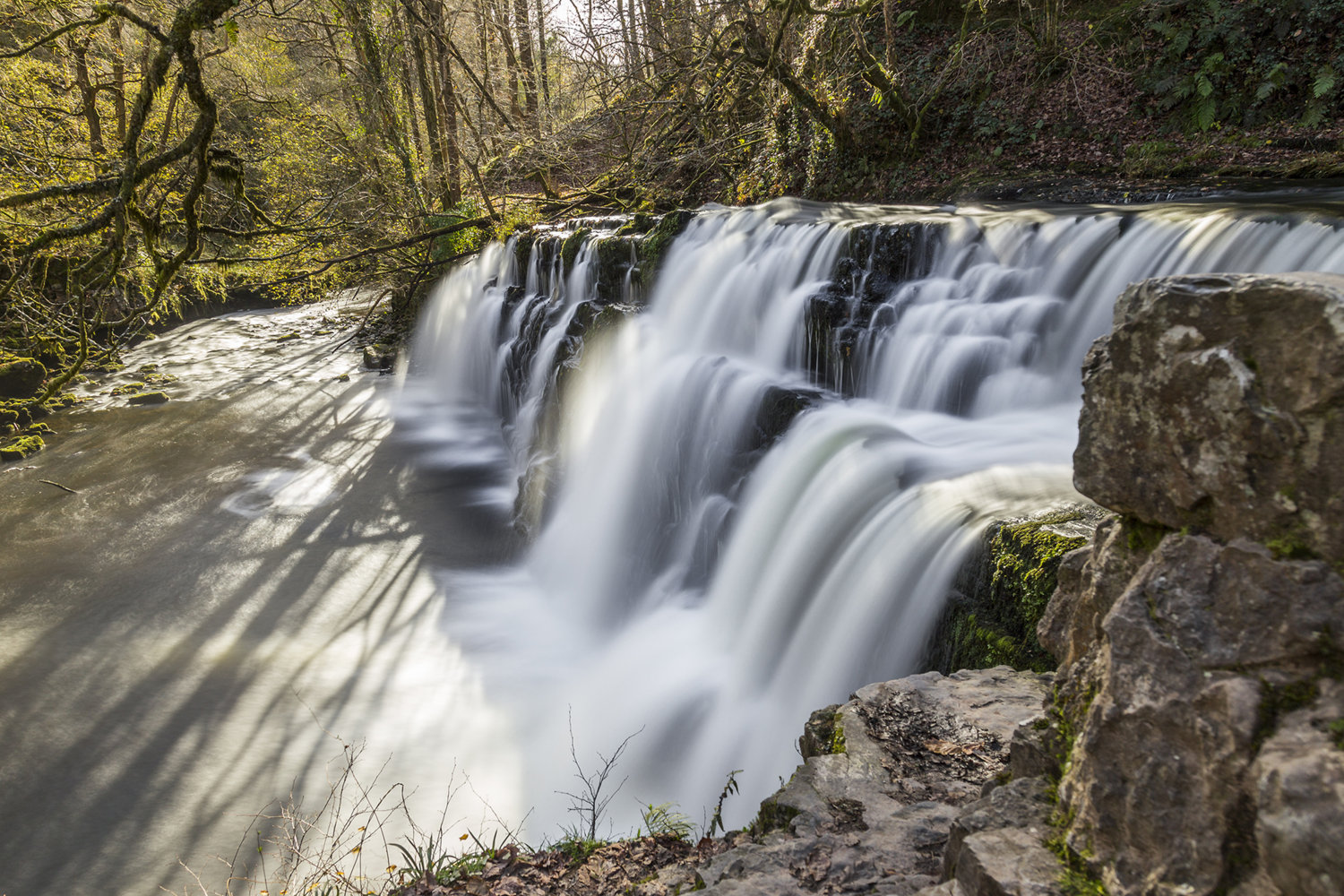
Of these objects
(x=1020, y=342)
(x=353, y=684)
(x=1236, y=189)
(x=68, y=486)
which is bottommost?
(x=353, y=684)

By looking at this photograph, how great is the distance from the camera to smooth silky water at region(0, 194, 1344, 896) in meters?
4.26

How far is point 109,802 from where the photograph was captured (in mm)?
4480

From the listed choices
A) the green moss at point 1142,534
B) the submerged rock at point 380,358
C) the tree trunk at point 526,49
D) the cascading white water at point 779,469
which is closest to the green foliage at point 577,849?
the cascading white water at point 779,469

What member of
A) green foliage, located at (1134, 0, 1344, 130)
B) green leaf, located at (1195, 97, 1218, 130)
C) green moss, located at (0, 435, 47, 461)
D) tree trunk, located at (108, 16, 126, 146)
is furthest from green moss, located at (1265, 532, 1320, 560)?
green moss, located at (0, 435, 47, 461)

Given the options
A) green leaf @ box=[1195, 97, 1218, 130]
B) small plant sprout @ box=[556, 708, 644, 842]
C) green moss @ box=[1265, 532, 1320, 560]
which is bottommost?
small plant sprout @ box=[556, 708, 644, 842]

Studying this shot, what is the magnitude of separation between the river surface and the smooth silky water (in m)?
0.03

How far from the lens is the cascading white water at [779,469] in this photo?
13.7 feet

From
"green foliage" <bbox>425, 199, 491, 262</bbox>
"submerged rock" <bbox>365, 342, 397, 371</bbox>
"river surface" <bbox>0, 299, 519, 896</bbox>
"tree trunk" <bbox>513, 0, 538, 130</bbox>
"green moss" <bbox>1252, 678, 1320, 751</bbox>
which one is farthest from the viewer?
"submerged rock" <bbox>365, 342, 397, 371</bbox>

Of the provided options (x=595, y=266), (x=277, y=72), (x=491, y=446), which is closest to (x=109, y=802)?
(x=491, y=446)

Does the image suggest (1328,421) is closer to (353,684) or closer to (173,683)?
(353,684)

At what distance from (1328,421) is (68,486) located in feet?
36.0

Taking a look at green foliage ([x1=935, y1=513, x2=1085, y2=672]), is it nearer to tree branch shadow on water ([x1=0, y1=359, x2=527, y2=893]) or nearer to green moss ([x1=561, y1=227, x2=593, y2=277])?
tree branch shadow on water ([x1=0, y1=359, x2=527, y2=893])

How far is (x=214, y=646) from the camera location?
237 inches

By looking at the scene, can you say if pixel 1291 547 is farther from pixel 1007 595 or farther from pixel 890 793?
pixel 1007 595
